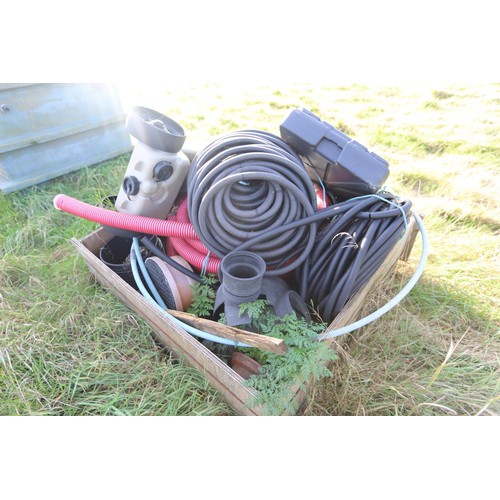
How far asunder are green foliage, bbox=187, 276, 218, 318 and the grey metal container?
6.08ft

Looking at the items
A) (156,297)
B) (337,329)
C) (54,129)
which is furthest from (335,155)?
(54,129)

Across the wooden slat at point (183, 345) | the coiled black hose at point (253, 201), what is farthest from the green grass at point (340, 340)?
the coiled black hose at point (253, 201)

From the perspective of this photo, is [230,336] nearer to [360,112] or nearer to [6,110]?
[6,110]

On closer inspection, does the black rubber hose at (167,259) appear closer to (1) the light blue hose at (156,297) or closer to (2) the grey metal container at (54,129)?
(1) the light blue hose at (156,297)

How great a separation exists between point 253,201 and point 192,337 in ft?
1.80

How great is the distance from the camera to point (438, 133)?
2979 millimetres

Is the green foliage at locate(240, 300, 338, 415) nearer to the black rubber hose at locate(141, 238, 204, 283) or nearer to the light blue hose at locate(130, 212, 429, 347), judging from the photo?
the light blue hose at locate(130, 212, 429, 347)

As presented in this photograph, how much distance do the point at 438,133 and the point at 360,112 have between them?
2.66ft

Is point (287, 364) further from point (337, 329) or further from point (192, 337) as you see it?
point (192, 337)

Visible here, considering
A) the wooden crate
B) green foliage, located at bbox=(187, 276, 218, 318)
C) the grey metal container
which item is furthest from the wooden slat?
the grey metal container

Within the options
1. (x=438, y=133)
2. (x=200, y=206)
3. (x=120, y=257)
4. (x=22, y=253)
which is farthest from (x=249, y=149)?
(x=438, y=133)

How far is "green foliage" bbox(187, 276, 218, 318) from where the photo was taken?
4.24 ft

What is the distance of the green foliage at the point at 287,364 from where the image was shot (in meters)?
0.95

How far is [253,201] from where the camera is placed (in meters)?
1.25
